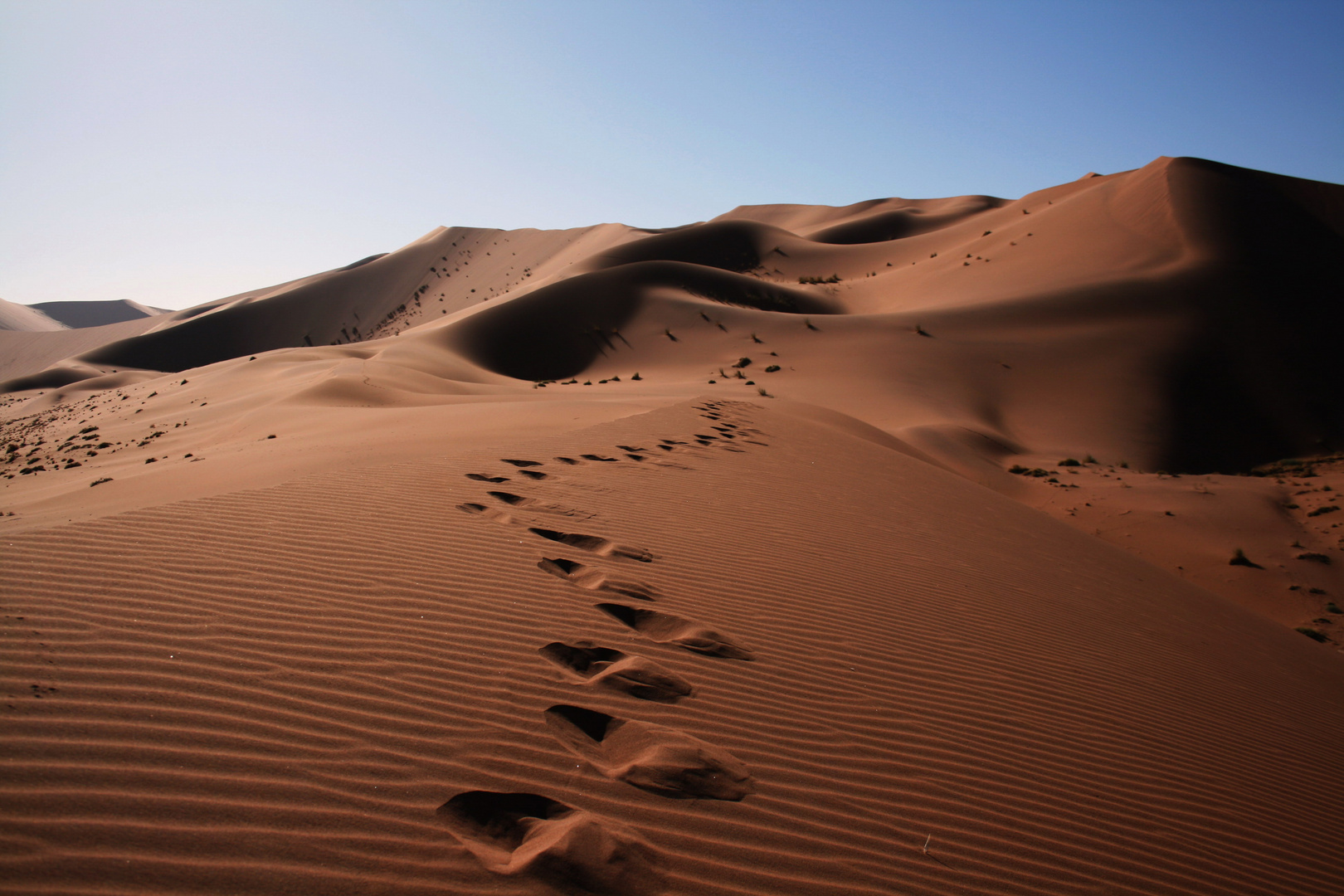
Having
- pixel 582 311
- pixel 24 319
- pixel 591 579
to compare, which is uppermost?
pixel 24 319

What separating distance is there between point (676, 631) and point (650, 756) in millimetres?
1202

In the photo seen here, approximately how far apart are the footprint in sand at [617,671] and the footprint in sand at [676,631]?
35 centimetres

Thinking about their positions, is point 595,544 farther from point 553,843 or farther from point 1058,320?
point 1058,320

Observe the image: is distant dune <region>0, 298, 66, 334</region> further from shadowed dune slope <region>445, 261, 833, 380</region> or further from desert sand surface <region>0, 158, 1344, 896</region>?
desert sand surface <region>0, 158, 1344, 896</region>

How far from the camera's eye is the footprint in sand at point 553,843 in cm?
211

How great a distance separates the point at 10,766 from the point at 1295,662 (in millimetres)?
9270

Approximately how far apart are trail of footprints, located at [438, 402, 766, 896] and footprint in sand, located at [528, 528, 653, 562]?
1.39ft

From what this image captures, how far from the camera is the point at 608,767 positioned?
266 cm

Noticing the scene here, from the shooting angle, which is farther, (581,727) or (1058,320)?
(1058,320)

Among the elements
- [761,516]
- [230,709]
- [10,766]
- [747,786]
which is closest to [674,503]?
[761,516]

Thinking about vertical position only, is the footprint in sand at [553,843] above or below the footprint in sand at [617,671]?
→ below

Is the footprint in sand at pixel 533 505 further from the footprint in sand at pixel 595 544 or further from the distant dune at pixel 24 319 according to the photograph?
the distant dune at pixel 24 319

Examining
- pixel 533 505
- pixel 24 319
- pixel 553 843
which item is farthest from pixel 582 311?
pixel 24 319

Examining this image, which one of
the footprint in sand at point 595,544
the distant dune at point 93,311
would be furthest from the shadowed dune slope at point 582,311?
the distant dune at point 93,311
